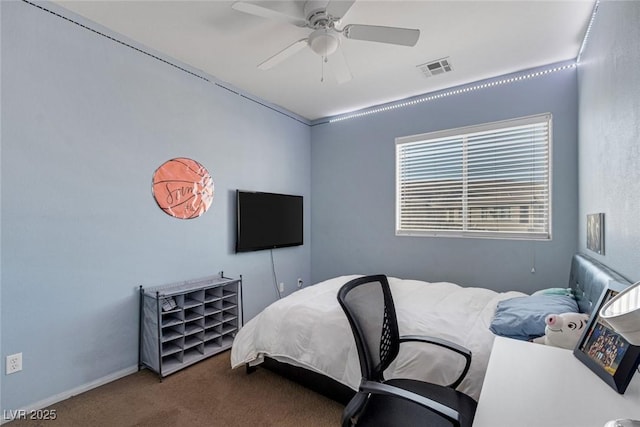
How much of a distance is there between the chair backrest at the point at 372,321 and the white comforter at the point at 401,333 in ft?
0.76

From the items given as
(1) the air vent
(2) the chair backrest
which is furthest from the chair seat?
(1) the air vent

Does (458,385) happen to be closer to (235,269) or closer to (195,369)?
(195,369)

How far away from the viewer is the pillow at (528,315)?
5.32 feet

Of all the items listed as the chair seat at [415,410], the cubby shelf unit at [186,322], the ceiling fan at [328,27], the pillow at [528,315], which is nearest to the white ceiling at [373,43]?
the ceiling fan at [328,27]

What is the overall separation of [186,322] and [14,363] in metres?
1.07

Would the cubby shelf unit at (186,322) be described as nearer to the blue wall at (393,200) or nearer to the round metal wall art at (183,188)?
the round metal wall art at (183,188)

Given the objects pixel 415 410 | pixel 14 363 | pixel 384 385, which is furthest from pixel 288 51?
pixel 14 363

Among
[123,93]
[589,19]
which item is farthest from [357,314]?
[589,19]

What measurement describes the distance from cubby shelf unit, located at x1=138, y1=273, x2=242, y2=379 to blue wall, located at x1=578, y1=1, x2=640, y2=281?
291 centimetres

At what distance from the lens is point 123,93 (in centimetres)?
243

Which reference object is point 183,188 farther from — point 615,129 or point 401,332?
point 615,129

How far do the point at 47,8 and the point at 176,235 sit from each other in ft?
6.25

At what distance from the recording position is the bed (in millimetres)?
1615

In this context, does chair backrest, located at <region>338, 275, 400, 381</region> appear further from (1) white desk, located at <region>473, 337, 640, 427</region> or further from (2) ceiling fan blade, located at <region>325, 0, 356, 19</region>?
(2) ceiling fan blade, located at <region>325, 0, 356, 19</region>
